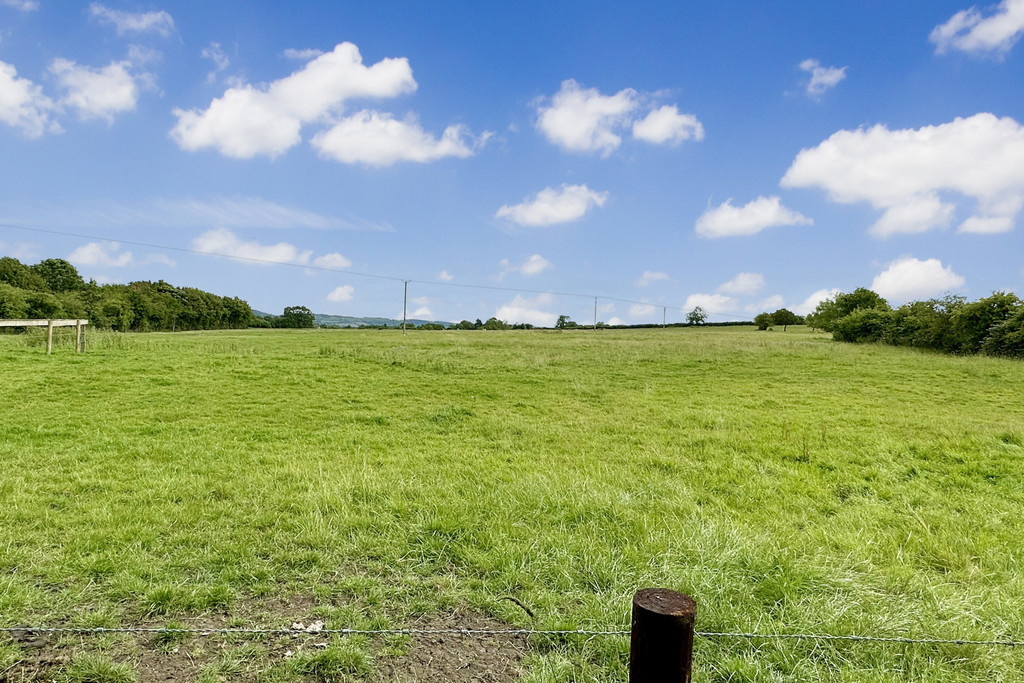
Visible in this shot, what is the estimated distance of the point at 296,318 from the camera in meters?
104

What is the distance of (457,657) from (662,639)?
6.08 feet

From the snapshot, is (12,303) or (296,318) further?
(296,318)

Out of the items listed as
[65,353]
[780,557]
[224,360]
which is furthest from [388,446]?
[65,353]

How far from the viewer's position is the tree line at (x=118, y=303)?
6300 centimetres

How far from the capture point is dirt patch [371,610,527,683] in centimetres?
319

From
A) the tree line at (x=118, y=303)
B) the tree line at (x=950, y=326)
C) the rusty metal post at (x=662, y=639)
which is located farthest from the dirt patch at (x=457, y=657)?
the tree line at (x=118, y=303)

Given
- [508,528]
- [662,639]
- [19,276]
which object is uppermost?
[19,276]

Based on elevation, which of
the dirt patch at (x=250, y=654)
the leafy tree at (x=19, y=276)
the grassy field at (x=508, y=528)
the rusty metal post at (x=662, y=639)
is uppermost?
the leafy tree at (x=19, y=276)

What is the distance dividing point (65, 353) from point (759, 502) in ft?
78.5

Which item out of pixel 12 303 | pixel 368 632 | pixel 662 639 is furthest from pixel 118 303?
pixel 662 639

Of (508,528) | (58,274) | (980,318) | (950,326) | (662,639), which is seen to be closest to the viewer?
(662,639)

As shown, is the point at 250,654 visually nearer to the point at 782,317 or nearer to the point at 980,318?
the point at 980,318

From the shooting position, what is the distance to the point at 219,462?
317 inches

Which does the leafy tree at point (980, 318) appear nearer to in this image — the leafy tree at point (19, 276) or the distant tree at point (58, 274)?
the leafy tree at point (19, 276)
